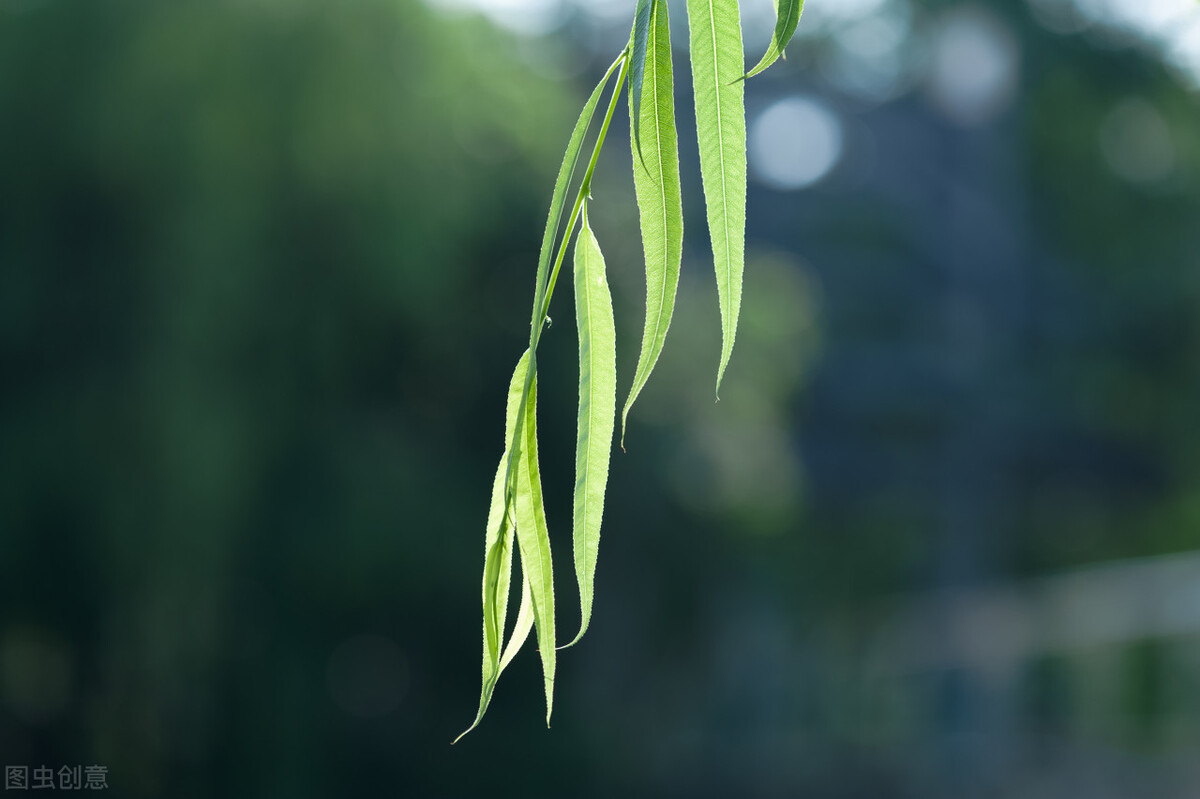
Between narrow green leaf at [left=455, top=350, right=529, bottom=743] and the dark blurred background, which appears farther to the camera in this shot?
the dark blurred background

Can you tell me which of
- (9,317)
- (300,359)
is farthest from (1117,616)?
(9,317)

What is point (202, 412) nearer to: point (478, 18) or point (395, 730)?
point (395, 730)

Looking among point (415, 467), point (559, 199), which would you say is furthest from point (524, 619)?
point (415, 467)

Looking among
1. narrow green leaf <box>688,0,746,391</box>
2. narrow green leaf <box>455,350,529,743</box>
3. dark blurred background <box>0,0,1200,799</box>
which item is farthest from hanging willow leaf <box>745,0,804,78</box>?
dark blurred background <box>0,0,1200,799</box>

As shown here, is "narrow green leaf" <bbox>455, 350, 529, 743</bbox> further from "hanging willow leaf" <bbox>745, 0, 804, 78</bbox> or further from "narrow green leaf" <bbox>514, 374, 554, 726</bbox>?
"hanging willow leaf" <bbox>745, 0, 804, 78</bbox>

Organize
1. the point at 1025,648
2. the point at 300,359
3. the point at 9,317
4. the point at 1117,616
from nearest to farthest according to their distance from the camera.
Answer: the point at 9,317 → the point at 300,359 → the point at 1117,616 → the point at 1025,648

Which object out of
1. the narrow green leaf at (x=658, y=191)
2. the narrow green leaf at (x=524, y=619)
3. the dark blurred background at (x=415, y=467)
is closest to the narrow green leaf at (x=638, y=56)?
the narrow green leaf at (x=658, y=191)

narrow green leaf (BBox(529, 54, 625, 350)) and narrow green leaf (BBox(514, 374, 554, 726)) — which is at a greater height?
narrow green leaf (BBox(529, 54, 625, 350))

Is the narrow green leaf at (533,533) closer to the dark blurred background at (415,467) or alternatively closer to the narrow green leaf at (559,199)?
the narrow green leaf at (559,199)
